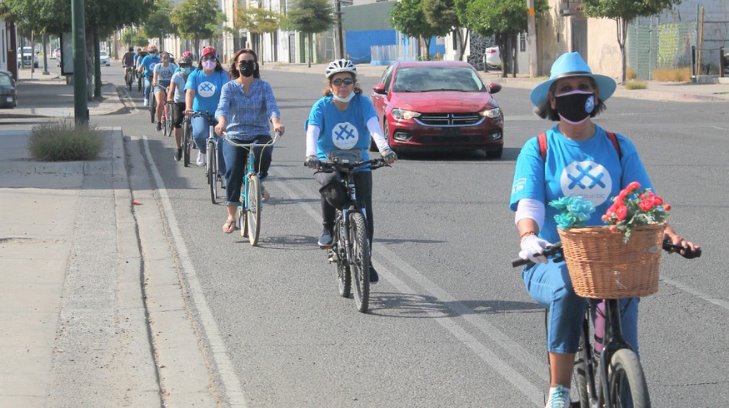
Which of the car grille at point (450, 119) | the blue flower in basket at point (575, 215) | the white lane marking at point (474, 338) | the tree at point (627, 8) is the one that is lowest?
the white lane marking at point (474, 338)

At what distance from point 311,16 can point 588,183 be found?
92630mm

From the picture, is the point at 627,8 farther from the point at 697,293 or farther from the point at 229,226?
the point at 697,293

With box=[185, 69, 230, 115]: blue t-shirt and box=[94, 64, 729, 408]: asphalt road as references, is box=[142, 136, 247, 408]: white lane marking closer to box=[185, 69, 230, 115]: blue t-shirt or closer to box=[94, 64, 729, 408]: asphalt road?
box=[94, 64, 729, 408]: asphalt road

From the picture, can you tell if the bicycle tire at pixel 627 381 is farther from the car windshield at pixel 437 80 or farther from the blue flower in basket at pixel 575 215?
the car windshield at pixel 437 80

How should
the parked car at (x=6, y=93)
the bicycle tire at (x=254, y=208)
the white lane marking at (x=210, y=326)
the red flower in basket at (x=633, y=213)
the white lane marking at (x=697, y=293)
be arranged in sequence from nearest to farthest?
the red flower in basket at (x=633, y=213) < the white lane marking at (x=210, y=326) < the white lane marking at (x=697, y=293) < the bicycle tire at (x=254, y=208) < the parked car at (x=6, y=93)

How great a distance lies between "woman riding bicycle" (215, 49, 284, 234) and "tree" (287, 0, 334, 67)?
84699 mm

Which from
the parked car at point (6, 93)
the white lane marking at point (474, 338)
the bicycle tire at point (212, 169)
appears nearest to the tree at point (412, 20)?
the parked car at point (6, 93)

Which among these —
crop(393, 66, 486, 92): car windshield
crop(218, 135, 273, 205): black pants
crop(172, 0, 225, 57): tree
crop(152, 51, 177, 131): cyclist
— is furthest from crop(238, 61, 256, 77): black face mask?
crop(172, 0, 225, 57): tree

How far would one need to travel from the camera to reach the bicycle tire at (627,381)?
14.1ft

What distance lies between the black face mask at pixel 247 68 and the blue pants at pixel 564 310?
7.21 metres

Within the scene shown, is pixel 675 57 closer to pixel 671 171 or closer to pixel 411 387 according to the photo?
pixel 671 171

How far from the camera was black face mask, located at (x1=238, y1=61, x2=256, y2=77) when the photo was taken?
11.7m

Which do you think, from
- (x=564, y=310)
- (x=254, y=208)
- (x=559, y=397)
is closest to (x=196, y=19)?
(x=254, y=208)

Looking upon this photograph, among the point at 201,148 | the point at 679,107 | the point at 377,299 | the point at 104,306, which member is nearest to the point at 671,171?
the point at 201,148
